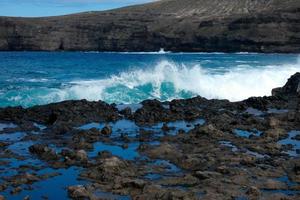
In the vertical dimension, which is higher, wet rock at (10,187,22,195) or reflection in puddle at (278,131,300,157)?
reflection in puddle at (278,131,300,157)

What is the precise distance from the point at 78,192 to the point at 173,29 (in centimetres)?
9990

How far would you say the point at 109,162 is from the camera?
9773 millimetres

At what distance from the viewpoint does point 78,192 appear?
8391mm

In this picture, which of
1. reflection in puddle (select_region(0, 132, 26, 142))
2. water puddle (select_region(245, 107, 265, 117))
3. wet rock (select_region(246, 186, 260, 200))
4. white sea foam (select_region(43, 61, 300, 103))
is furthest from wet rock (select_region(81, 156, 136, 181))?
white sea foam (select_region(43, 61, 300, 103))

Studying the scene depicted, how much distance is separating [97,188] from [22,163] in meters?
2.36

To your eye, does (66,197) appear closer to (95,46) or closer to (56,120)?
(56,120)

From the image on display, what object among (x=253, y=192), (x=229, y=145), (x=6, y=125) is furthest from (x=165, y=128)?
(x=253, y=192)

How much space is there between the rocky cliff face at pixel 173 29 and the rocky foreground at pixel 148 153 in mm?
77872

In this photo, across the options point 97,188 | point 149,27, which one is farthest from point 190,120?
point 149,27

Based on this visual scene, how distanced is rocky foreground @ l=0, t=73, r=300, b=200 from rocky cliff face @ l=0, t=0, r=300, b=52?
77.9 meters

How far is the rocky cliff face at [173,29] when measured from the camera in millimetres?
96062

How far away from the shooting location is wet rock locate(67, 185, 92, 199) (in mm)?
8320

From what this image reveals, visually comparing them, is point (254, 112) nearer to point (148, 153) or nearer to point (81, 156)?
point (148, 153)

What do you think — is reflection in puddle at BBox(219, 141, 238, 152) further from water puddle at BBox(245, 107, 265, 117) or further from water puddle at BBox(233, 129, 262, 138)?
water puddle at BBox(245, 107, 265, 117)
